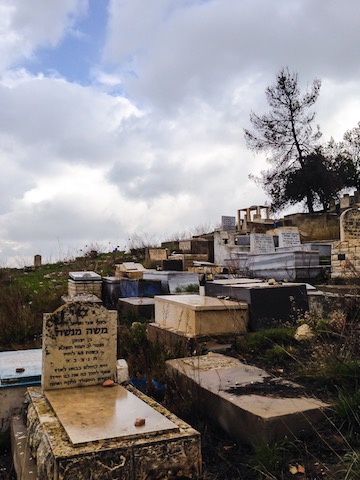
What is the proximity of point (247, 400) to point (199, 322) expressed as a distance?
2.39 m

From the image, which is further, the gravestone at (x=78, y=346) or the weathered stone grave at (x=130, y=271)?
the weathered stone grave at (x=130, y=271)

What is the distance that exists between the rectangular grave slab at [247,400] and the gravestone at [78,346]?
0.80m

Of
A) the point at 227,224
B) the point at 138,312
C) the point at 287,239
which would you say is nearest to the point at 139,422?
the point at 138,312

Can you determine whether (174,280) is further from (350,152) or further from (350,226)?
(350,152)

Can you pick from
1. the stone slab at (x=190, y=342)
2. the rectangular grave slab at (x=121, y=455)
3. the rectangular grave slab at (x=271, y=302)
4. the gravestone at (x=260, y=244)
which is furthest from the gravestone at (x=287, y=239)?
the rectangular grave slab at (x=121, y=455)

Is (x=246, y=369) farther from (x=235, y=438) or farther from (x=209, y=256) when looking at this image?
(x=209, y=256)

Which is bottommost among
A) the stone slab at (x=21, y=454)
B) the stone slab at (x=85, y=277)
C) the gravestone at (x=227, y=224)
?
the stone slab at (x=21, y=454)

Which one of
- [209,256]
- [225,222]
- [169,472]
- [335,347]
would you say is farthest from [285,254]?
[225,222]

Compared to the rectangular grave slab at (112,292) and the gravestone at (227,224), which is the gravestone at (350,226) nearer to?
the rectangular grave slab at (112,292)

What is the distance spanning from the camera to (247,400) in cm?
362

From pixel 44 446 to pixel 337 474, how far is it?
178 centimetres

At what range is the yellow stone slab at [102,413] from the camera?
2916mm

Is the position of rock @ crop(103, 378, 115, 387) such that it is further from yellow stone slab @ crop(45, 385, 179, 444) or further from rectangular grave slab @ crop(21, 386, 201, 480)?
rectangular grave slab @ crop(21, 386, 201, 480)

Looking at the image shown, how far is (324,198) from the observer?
98.2 feet
